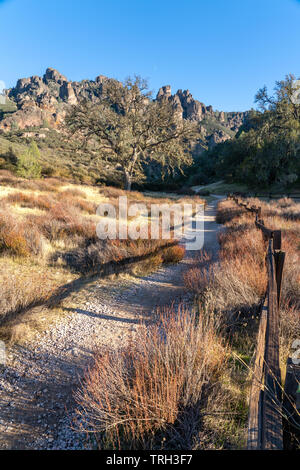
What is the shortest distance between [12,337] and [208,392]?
2411 mm

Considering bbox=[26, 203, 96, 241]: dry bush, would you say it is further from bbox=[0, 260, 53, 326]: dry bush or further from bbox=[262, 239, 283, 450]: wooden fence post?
bbox=[262, 239, 283, 450]: wooden fence post

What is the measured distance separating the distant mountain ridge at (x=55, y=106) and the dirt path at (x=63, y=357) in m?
21.9

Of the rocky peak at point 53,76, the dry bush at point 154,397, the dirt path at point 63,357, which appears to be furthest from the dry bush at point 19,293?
the rocky peak at point 53,76

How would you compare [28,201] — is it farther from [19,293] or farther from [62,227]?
[19,293]

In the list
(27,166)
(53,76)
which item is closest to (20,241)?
(27,166)

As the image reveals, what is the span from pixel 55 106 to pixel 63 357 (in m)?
128

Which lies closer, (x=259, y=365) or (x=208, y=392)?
(x=259, y=365)

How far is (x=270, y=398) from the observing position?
1157mm

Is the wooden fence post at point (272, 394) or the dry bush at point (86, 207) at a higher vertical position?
the dry bush at point (86, 207)

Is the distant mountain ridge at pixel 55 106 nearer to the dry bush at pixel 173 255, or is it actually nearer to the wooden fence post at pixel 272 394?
the dry bush at pixel 173 255

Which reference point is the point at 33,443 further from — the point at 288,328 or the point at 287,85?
the point at 287,85

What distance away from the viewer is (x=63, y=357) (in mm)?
2650

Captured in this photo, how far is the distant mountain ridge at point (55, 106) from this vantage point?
86.1 m
